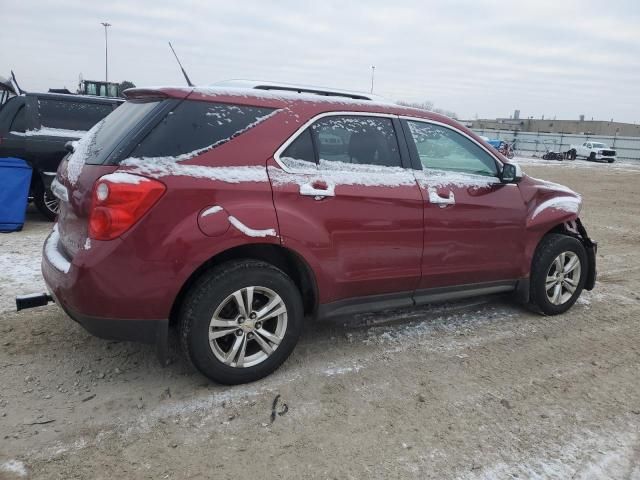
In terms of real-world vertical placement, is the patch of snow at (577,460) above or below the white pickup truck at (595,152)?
below

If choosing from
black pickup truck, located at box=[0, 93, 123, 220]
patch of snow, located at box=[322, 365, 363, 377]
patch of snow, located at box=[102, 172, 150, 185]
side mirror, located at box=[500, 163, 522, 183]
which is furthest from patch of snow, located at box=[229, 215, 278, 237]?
black pickup truck, located at box=[0, 93, 123, 220]

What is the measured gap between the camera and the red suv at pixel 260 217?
9.09 ft

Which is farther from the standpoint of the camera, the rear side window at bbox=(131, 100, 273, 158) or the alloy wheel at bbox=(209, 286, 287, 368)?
the alloy wheel at bbox=(209, 286, 287, 368)

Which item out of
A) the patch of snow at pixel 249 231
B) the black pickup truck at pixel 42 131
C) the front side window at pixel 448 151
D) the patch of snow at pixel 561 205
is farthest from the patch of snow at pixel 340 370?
the black pickup truck at pixel 42 131

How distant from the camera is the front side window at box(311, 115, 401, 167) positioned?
132 inches

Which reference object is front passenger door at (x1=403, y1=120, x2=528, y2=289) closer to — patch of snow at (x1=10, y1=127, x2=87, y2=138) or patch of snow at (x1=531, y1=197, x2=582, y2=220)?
patch of snow at (x1=531, y1=197, x2=582, y2=220)

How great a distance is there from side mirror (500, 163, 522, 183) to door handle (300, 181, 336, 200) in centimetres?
168

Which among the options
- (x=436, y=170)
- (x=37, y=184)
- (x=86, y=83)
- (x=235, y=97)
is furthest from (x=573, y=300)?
(x=86, y=83)

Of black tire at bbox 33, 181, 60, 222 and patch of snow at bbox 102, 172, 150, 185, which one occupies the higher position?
patch of snow at bbox 102, 172, 150, 185

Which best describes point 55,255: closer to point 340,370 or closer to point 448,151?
point 340,370

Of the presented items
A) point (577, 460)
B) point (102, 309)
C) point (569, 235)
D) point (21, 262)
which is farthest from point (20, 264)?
point (569, 235)

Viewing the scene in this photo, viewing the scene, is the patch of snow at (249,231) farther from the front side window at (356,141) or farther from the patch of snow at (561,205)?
the patch of snow at (561,205)

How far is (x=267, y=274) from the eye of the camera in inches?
121

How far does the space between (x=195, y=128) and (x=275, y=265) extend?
101 cm
